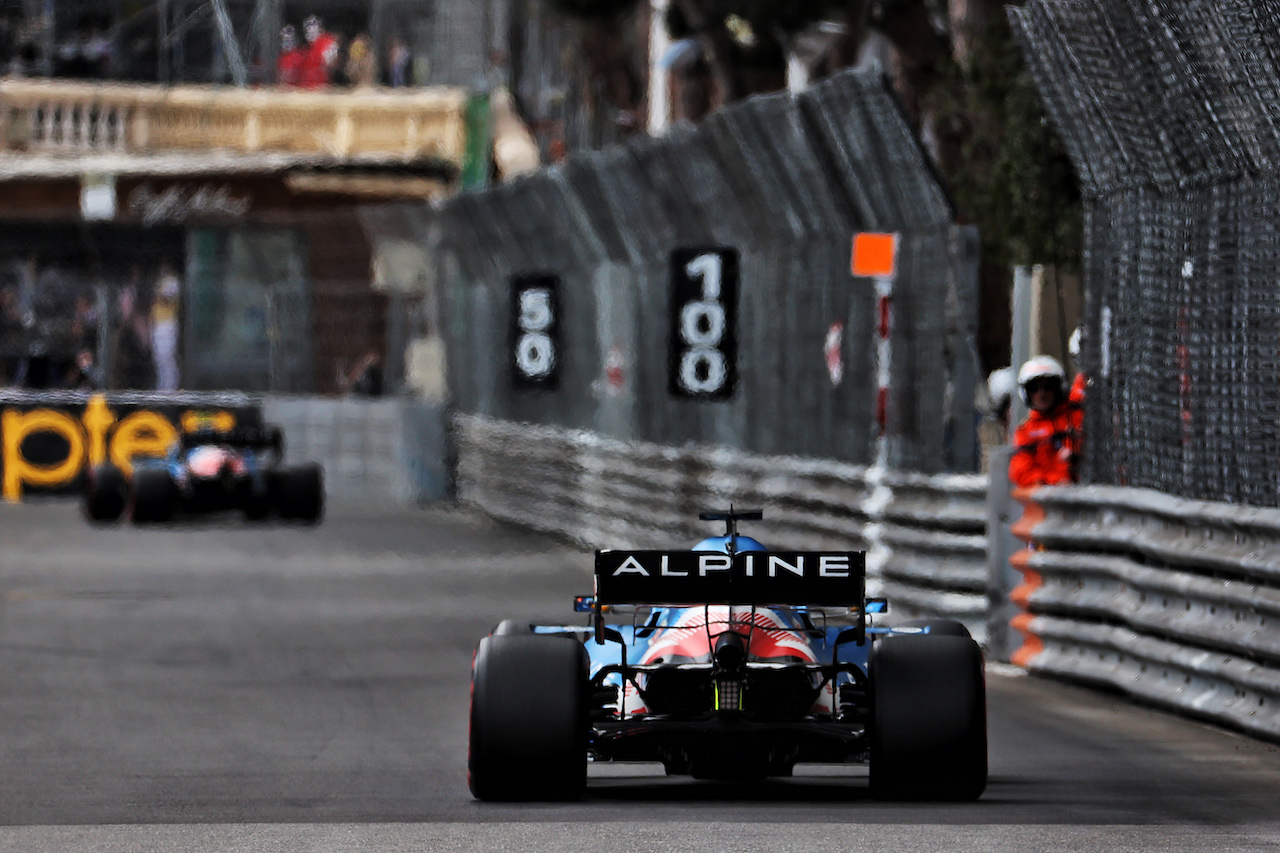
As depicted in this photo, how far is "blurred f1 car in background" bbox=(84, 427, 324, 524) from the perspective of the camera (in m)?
27.0

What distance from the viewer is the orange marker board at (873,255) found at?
649 inches

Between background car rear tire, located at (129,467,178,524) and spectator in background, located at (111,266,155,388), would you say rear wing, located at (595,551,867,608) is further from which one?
spectator in background, located at (111,266,155,388)

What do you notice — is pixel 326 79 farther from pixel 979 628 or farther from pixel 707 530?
pixel 979 628

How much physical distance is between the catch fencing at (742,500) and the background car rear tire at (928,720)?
5.68m

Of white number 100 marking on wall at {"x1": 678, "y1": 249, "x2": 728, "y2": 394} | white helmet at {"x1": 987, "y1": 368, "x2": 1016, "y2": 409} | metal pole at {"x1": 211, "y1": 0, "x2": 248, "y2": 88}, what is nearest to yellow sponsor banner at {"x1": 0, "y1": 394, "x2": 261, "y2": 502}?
white number 100 marking on wall at {"x1": 678, "y1": 249, "x2": 728, "y2": 394}

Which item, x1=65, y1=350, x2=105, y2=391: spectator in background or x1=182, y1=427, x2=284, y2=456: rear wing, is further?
x1=65, y1=350, x2=105, y2=391: spectator in background

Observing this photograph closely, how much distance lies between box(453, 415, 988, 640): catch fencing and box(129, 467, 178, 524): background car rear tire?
10.4ft

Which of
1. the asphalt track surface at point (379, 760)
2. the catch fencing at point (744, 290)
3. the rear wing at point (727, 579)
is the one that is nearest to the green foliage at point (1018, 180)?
the catch fencing at point (744, 290)

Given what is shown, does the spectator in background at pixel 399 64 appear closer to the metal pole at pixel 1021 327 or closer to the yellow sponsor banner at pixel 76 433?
the yellow sponsor banner at pixel 76 433

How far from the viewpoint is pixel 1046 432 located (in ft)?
48.0

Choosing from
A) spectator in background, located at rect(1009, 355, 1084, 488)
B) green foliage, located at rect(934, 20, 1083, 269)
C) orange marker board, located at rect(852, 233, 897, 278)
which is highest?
green foliage, located at rect(934, 20, 1083, 269)

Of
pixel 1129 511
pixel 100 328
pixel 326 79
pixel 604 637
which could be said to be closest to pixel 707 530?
pixel 1129 511

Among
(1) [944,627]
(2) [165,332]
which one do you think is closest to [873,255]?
(1) [944,627]

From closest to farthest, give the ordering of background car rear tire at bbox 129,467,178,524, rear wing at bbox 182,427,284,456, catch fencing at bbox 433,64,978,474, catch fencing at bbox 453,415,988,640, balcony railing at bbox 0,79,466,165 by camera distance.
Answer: catch fencing at bbox 453,415,988,640, catch fencing at bbox 433,64,978,474, background car rear tire at bbox 129,467,178,524, rear wing at bbox 182,427,284,456, balcony railing at bbox 0,79,466,165
